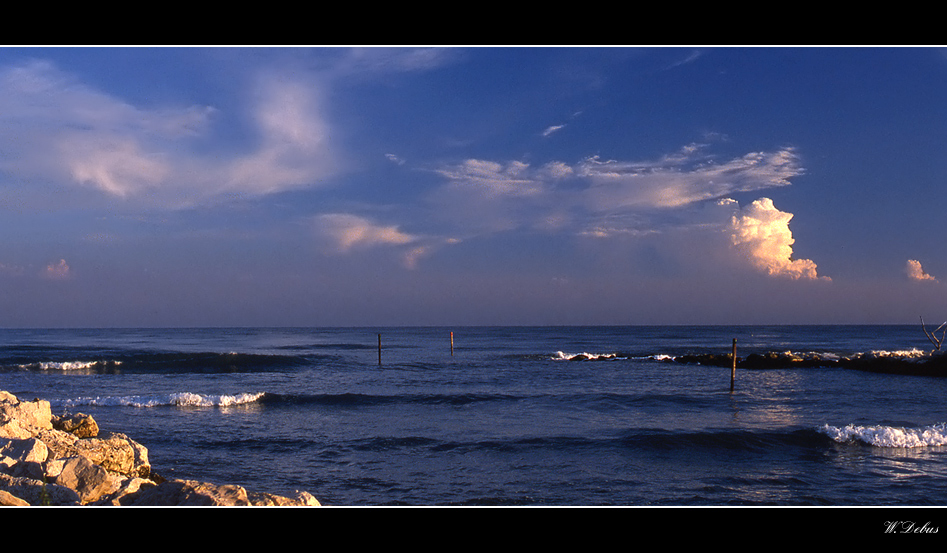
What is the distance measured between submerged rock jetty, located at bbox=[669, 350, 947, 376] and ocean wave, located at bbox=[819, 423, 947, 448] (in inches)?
864

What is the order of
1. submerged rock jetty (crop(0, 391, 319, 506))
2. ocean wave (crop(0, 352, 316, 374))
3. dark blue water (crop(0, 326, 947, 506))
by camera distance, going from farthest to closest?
ocean wave (crop(0, 352, 316, 374)), dark blue water (crop(0, 326, 947, 506)), submerged rock jetty (crop(0, 391, 319, 506))

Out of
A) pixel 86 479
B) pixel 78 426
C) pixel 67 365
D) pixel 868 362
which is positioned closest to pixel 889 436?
pixel 86 479

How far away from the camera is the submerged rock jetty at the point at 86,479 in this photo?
658cm

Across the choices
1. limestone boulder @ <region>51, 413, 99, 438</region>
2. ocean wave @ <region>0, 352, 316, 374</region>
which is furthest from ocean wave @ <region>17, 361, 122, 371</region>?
limestone boulder @ <region>51, 413, 99, 438</region>

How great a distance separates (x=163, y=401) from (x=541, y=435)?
49.6 feet

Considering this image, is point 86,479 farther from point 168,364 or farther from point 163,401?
point 168,364

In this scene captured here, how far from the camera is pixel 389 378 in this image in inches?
1199

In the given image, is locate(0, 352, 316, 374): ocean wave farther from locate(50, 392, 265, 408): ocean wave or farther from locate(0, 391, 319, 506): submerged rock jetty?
locate(0, 391, 319, 506): submerged rock jetty

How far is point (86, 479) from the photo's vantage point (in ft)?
25.2

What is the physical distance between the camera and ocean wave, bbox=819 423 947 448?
1416 centimetres
